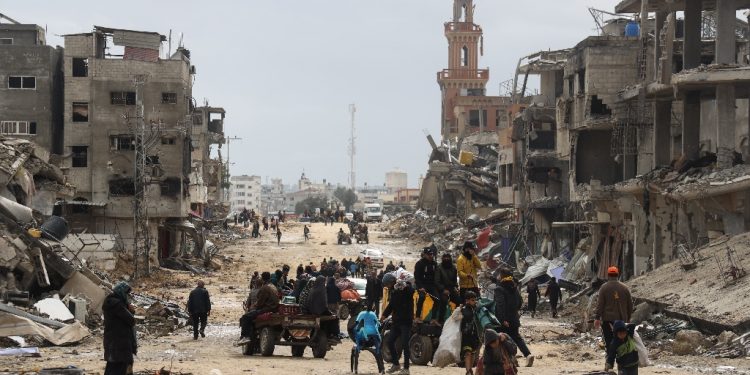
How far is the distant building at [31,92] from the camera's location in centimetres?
5825

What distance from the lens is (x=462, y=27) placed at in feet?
468

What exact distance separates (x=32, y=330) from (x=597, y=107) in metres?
30.5

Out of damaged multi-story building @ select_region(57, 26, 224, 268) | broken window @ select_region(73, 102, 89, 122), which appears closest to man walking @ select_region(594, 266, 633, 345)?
damaged multi-story building @ select_region(57, 26, 224, 268)

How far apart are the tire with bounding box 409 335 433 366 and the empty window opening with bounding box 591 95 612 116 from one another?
30829 mm

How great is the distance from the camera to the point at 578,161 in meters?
52.9

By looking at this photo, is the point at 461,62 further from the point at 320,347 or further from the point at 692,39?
the point at 320,347

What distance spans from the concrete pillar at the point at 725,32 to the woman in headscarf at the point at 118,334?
2611 centimetres

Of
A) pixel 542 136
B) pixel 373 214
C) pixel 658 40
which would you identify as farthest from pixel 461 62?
pixel 658 40

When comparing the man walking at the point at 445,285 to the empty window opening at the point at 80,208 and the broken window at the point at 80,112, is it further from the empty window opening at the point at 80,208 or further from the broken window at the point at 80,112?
the empty window opening at the point at 80,208

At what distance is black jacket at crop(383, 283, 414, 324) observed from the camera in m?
19.4

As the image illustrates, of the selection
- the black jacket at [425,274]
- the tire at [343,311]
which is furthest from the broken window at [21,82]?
the black jacket at [425,274]

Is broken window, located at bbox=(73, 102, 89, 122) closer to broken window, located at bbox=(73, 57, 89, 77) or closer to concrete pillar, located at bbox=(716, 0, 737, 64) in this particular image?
broken window, located at bbox=(73, 57, 89, 77)

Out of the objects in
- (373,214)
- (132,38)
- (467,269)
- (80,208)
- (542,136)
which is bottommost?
(467,269)

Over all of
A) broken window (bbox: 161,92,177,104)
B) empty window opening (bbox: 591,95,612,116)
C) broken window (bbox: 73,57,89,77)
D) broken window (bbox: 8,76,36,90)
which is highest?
broken window (bbox: 73,57,89,77)
